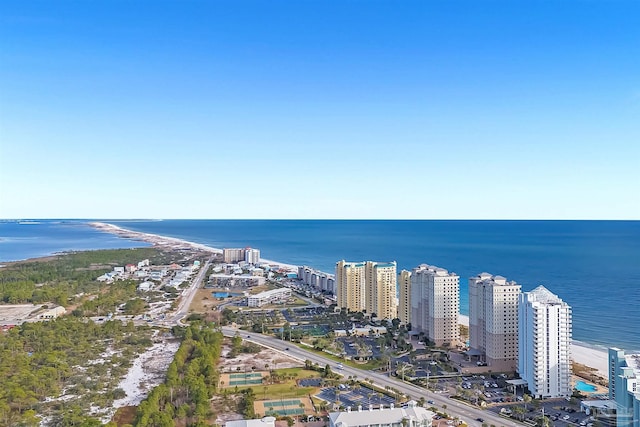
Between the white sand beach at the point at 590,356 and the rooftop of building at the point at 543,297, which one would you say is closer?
the rooftop of building at the point at 543,297

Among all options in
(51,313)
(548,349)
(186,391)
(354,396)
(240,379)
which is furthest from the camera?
(51,313)

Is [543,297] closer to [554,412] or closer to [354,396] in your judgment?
[554,412]

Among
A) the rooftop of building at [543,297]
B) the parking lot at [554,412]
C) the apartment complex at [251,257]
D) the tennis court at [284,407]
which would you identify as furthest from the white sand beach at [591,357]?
the apartment complex at [251,257]

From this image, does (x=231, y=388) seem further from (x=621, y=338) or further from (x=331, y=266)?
(x=331, y=266)

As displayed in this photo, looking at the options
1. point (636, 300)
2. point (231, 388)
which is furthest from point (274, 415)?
point (636, 300)

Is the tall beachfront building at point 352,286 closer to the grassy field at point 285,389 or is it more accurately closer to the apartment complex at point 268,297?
the apartment complex at point 268,297

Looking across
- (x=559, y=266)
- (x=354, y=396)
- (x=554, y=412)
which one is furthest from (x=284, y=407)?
(x=559, y=266)
